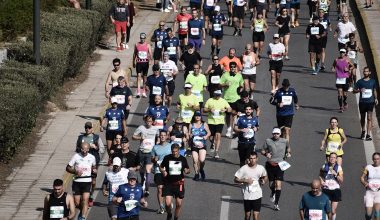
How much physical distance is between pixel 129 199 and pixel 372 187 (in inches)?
190

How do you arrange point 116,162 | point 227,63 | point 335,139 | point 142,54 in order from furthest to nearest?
1. point 142,54
2. point 227,63
3. point 335,139
4. point 116,162

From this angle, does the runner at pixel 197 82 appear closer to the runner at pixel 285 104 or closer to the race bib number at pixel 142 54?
the runner at pixel 285 104

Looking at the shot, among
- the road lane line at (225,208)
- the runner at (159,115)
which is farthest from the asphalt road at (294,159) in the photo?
the runner at (159,115)

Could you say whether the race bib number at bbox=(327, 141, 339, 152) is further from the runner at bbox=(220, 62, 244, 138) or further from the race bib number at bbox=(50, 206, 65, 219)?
the race bib number at bbox=(50, 206, 65, 219)

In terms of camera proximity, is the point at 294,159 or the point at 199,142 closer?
the point at 199,142

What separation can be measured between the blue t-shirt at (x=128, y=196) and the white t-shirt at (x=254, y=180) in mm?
2236

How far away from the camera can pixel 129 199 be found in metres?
→ 25.0

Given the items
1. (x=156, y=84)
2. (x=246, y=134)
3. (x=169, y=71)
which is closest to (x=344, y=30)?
(x=169, y=71)

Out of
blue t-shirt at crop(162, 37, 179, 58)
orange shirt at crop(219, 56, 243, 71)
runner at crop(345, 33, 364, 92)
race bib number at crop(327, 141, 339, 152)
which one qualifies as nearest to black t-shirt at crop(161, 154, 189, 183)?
race bib number at crop(327, 141, 339, 152)

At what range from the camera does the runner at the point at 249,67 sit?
119 feet

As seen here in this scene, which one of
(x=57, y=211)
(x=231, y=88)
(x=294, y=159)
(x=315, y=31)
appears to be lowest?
(x=294, y=159)

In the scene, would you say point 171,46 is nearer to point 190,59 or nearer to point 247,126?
point 190,59

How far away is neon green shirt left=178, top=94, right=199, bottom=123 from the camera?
1244 inches

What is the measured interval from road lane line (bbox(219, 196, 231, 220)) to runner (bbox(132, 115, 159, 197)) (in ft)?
5.15
